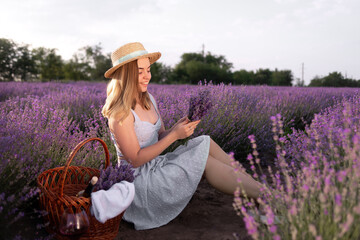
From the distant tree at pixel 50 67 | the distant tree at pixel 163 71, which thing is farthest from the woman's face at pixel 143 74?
the distant tree at pixel 50 67

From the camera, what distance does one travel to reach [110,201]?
201cm

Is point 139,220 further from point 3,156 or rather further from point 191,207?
point 3,156

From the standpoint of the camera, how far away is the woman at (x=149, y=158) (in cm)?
238

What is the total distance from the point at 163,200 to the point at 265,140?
2.05m

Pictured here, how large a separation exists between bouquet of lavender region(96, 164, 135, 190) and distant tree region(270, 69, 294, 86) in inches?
1248

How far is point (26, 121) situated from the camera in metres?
3.04

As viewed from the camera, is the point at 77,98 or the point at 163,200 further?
the point at 77,98

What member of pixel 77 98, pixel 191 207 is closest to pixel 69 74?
pixel 77 98

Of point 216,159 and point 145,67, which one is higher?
point 145,67

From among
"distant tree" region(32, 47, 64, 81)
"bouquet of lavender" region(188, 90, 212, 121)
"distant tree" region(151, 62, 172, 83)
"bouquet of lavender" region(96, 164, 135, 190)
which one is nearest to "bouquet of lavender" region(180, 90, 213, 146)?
"bouquet of lavender" region(188, 90, 212, 121)

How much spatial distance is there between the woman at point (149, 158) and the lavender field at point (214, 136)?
40 cm

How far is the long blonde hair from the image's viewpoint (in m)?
2.36

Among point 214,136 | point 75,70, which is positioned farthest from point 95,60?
point 214,136

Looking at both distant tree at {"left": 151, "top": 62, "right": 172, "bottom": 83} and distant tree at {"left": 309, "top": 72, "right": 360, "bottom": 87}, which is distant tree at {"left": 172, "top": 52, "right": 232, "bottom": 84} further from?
distant tree at {"left": 309, "top": 72, "right": 360, "bottom": 87}
